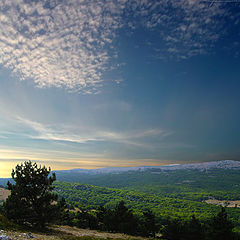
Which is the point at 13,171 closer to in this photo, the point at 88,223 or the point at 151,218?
the point at 88,223

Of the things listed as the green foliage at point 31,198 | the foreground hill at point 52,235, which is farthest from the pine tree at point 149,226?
the green foliage at point 31,198

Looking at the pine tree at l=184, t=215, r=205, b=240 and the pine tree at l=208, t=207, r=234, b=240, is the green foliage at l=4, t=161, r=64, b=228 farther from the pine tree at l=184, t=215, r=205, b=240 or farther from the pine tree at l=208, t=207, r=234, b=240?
the pine tree at l=208, t=207, r=234, b=240

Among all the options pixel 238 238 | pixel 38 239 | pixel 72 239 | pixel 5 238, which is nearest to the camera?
pixel 5 238

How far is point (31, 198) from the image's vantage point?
2795cm

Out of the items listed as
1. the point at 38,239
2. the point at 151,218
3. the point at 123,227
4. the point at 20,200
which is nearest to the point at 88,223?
the point at 123,227

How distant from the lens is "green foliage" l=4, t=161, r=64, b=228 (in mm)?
26531

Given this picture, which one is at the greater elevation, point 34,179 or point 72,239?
point 34,179

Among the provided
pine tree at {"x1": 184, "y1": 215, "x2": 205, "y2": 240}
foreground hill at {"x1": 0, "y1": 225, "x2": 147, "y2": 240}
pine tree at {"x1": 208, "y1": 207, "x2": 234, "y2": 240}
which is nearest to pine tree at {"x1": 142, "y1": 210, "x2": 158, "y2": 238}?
pine tree at {"x1": 184, "y1": 215, "x2": 205, "y2": 240}

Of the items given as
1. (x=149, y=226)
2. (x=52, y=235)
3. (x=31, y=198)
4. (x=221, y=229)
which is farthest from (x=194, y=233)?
(x=31, y=198)

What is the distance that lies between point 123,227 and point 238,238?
32.4 meters

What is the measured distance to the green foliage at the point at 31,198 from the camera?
26531mm

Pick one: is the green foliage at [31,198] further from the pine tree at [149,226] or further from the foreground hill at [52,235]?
the pine tree at [149,226]

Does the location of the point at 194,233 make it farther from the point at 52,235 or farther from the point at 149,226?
the point at 52,235

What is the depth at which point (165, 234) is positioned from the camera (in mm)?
50219
